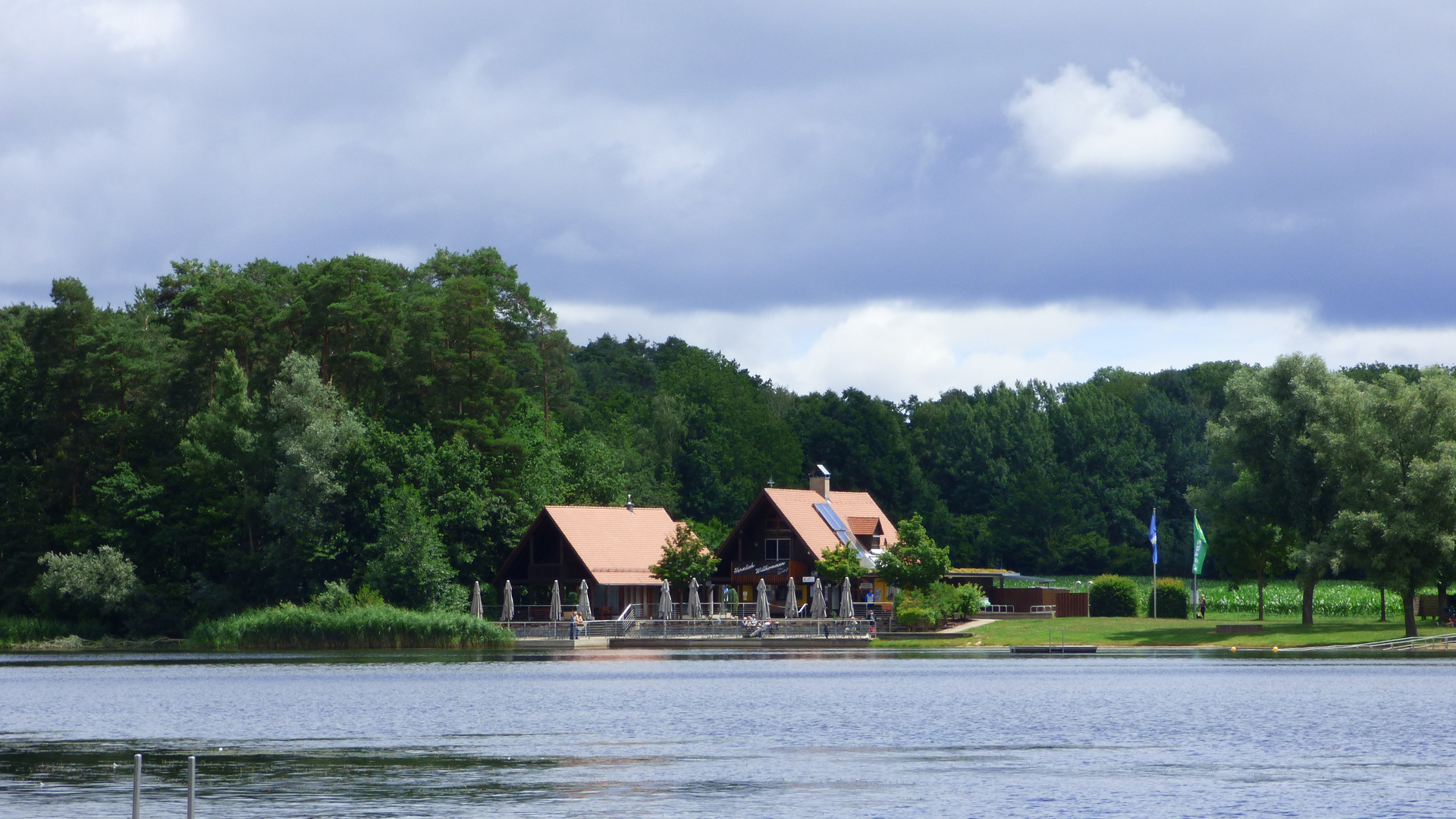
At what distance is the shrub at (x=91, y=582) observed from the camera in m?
80.1

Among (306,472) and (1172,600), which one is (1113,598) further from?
(306,472)

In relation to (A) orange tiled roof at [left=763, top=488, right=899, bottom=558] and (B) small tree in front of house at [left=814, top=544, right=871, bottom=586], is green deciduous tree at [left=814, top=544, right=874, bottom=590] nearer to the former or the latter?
(B) small tree in front of house at [left=814, top=544, right=871, bottom=586]

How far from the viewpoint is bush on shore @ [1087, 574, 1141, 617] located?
7506 cm

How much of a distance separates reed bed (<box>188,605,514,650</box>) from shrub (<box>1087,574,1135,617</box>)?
1108 inches

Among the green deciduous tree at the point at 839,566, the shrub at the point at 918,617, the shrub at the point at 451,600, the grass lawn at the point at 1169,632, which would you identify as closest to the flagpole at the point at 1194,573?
the grass lawn at the point at 1169,632

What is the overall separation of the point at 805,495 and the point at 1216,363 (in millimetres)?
68167

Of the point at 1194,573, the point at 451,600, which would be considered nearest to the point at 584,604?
the point at 451,600

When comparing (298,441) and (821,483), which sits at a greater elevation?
(298,441)

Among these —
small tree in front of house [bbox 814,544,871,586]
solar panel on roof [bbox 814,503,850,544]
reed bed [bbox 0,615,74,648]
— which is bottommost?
reed bed [bbox 0,615,74,648]

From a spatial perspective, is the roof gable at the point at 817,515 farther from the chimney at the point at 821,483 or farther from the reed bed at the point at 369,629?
the reed bed at the point at 369,629

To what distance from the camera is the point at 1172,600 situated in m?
73.5

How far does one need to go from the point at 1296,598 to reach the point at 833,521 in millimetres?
24498

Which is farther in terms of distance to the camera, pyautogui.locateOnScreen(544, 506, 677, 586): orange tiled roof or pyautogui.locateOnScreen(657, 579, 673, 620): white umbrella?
pyautogui.locateOnScreen(544, 506, 677, 586): orange tiled roof

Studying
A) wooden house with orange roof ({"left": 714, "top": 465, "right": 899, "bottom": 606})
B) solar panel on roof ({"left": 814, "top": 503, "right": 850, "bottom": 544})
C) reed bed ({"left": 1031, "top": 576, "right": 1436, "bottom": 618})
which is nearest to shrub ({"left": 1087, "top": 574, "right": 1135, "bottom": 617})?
reed bed ({"left": 1031, "top": 576, "right": 1436, "bottom": 618})
